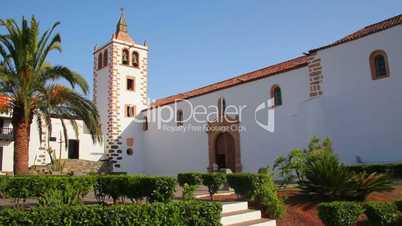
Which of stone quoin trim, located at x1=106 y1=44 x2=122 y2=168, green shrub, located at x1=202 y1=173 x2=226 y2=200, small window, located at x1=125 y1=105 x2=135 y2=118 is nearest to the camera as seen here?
green shrub, located at x1=202 y1=173 x2=226 y2=200

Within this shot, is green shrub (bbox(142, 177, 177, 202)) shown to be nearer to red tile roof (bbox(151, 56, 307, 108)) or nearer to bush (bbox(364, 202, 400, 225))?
bush (bbox(364, 202, 400, 225))

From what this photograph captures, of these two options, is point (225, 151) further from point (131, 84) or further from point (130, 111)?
point (131, 84)

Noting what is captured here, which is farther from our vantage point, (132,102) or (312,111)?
(132,102)

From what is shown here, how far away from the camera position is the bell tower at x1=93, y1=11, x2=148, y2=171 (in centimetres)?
2684

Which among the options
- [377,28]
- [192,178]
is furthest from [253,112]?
[192,178]

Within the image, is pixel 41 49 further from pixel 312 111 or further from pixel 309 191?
pixel 312 111

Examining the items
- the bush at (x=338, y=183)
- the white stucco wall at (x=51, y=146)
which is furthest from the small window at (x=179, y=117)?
the bush at (x=338, y=183)

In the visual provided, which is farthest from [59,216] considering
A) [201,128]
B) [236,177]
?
[201,128]

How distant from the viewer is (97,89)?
2903cm

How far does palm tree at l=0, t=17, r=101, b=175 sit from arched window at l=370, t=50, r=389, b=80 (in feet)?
38.6

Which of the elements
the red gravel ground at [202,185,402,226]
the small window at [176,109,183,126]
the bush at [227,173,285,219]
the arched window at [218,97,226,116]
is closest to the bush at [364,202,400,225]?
the red gravel ground at [202,185,402,226]

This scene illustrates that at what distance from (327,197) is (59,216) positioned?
7.10m

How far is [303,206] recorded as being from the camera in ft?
30.2

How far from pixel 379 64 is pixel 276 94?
5.51 m
